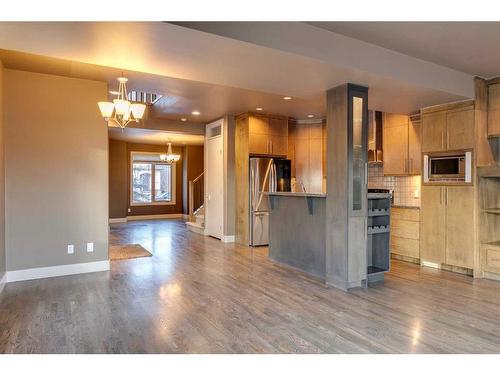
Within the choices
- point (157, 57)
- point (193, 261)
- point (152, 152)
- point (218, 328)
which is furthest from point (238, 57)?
point (152, 152)

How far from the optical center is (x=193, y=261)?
5512 millimetres

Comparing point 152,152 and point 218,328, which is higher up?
point 152,152

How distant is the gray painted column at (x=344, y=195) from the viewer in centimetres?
401

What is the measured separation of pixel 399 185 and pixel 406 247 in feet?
3.93

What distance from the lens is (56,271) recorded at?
4.58m

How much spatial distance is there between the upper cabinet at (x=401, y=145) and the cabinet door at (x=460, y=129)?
647 mm

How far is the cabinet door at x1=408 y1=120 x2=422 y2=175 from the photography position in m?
5.52

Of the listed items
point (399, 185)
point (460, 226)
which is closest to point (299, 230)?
point (460, 226)

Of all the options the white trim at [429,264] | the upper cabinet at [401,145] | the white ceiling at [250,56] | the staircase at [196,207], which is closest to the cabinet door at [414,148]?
the upper cabinet at [401,145]

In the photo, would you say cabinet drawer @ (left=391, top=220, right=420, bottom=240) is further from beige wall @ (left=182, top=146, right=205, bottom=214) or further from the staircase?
beige wall @ (left=182, top=146, right=205, bottom=214)

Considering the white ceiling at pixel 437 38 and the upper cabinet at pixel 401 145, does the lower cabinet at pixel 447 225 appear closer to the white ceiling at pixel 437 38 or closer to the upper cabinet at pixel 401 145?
the upper cabinet at pixel 401 145
